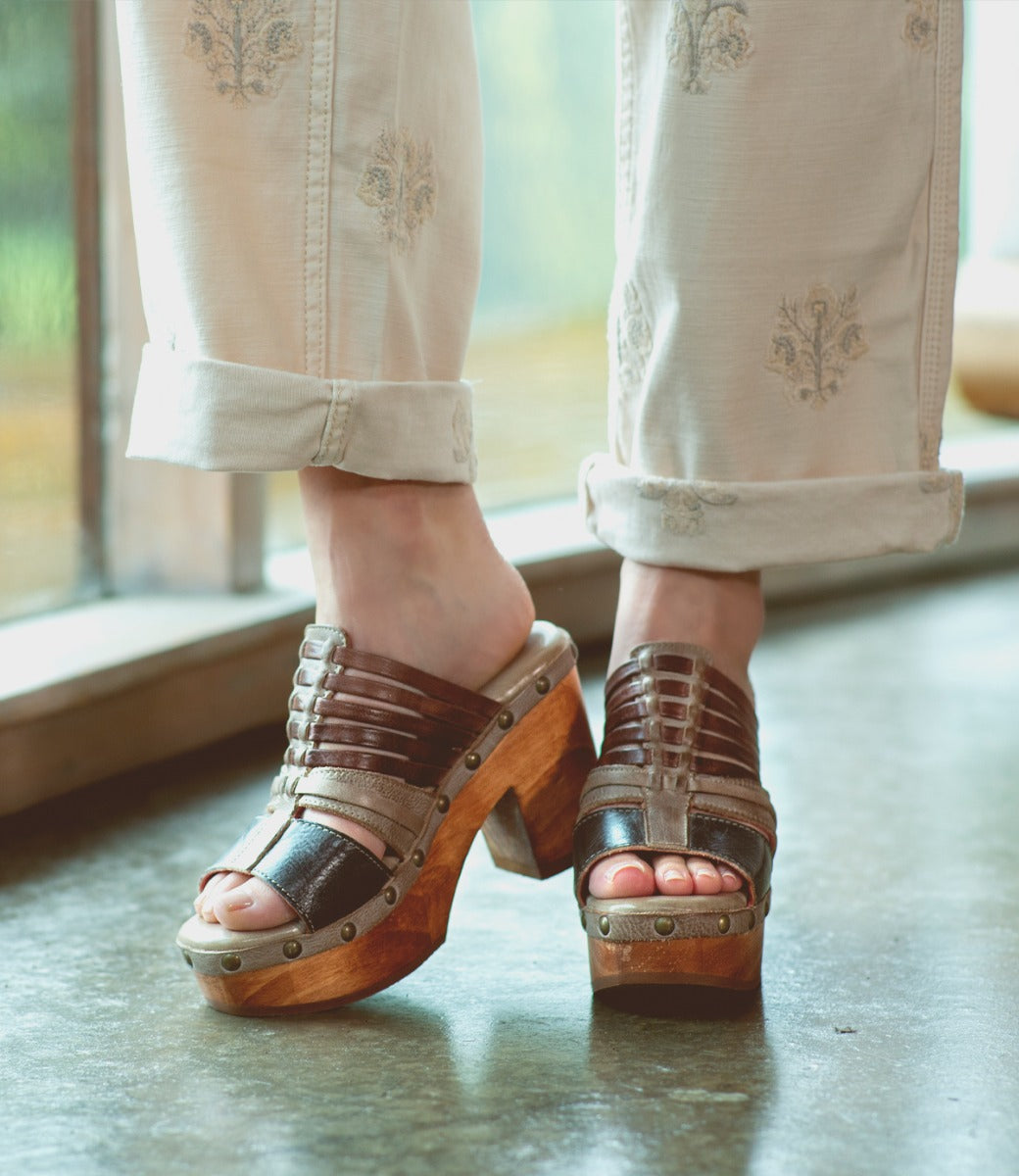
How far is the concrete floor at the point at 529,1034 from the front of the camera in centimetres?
58

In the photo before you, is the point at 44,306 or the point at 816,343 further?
the point at 44,306

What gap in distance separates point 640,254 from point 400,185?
12 cm

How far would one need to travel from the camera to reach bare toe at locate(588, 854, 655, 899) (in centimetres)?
69

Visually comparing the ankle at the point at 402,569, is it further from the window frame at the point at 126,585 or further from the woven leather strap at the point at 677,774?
the window frame at the point at 126,585

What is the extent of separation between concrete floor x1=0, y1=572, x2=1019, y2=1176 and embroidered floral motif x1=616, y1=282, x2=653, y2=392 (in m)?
0.30

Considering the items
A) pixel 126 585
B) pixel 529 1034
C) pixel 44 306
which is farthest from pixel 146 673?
pixel 529 1034

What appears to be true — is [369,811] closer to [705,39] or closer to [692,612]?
[692,612]

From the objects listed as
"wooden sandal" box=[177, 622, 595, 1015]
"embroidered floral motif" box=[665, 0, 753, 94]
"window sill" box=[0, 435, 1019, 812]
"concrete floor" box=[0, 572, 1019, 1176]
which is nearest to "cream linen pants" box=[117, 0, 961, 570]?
"embroidered floral motif" box=[665, 0, 753, 94]

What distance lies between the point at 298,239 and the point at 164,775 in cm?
54

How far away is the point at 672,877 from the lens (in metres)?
0.69

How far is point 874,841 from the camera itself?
0.96 metres

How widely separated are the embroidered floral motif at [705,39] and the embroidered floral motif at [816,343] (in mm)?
112

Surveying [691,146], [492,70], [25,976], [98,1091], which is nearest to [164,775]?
[25,976]

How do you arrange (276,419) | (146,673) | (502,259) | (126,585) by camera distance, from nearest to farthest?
1. (276,419)
2. (146,673)
3. (126,585)
4. (502,259)
